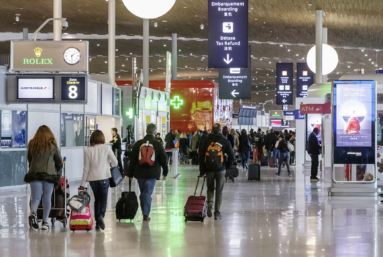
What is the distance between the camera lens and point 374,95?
42.5 ft

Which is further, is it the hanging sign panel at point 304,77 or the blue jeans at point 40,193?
the hanging sign panel at point 304,77

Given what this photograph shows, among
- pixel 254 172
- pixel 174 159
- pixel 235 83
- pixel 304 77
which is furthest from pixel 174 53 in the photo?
pixel 254 172

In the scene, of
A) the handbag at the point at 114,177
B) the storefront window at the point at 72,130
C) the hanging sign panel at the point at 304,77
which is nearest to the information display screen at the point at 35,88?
the storefront window at the point at 72,130

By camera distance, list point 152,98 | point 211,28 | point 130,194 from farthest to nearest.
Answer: point 152,98, point 211,28, point 130,194

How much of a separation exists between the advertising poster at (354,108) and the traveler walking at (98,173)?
6.10m

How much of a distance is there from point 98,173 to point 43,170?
2.48ft

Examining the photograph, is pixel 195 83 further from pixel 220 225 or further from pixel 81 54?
pixel 220 225

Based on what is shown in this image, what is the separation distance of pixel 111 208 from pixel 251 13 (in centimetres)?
1546

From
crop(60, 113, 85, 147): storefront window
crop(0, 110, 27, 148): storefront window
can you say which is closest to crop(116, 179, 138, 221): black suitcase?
crop(0, 110, 27, 148): storefront window

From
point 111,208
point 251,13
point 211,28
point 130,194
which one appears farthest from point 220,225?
point 251,13

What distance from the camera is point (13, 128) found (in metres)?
15.0

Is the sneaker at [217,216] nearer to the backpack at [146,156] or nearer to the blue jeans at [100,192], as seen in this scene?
the backpack at [146,156]

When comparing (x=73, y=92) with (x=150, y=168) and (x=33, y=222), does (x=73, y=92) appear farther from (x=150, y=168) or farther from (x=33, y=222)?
(x=33, y=222)

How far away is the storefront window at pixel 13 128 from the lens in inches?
578
